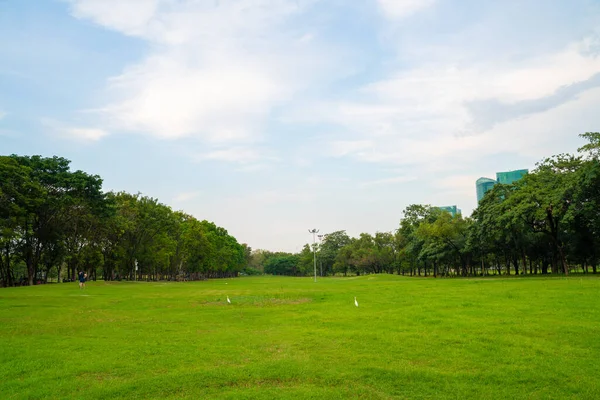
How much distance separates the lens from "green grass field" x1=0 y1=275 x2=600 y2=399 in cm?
832

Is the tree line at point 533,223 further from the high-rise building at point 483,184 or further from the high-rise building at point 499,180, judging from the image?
the high-rise building at point 483,184

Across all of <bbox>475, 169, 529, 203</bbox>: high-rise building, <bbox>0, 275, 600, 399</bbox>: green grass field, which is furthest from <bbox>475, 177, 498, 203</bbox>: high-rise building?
<bbox>0, 275, 600, 399</bbox>: green grass field

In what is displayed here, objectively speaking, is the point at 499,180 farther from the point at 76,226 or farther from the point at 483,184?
the point at 76,226

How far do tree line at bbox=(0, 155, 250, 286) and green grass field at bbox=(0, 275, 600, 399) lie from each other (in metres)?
28.9

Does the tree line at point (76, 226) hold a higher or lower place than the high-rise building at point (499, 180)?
lower

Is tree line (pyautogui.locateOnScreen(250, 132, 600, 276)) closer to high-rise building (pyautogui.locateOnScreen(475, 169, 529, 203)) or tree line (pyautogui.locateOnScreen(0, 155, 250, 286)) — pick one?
high-rise building (pyautogui.locateOnScreen(475, 169, 529, 203))

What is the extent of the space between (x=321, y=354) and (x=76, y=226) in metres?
54.4

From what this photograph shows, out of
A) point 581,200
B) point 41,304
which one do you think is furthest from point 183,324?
point 581,200

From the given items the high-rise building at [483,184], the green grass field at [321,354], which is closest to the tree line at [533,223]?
the green grass field at [321,354]

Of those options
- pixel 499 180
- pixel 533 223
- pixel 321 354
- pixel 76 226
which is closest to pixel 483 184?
pixel 499 180

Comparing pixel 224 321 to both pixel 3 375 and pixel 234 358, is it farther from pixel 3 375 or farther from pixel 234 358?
pixel 3 375

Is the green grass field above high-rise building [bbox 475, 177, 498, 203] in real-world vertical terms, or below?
below

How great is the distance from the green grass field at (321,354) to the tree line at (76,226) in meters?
28.9

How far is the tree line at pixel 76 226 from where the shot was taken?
139ft
